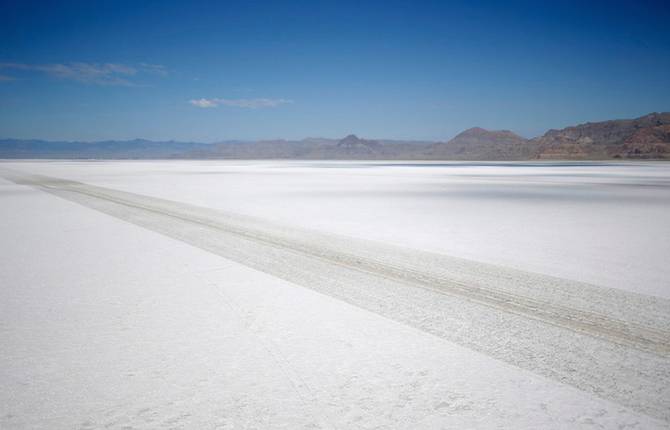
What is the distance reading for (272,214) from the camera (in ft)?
40.6

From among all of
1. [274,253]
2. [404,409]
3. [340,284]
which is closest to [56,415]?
[404,409]

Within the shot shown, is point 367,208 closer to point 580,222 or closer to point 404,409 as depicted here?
point 580,222

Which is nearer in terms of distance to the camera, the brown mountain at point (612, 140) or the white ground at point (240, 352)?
the white ground at point (240, 352)

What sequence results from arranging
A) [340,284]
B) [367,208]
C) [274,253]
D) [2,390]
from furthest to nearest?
[367,208]
[274,253]
[340,284]
[2,390]

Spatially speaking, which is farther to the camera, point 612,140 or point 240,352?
point 612,140

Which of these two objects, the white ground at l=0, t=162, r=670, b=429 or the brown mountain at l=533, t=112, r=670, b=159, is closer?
the white ground at l=0, t=162, r=670, b=429

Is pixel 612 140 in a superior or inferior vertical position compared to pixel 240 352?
superior

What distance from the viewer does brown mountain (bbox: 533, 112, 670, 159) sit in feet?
407

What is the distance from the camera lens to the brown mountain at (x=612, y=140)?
407 feet

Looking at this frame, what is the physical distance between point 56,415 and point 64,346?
3.83 ft

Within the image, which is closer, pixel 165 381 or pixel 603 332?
pixel 165 381

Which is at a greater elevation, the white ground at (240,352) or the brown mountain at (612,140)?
the brown mountain at (612,140)

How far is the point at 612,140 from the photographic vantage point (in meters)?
164

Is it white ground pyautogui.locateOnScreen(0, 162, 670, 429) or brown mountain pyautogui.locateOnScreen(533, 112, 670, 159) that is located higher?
brown mountain pyautogui.locateOnScreen(533, 112, 670, 159)
